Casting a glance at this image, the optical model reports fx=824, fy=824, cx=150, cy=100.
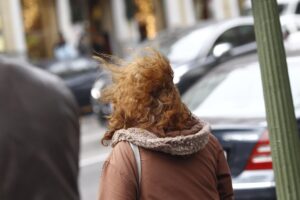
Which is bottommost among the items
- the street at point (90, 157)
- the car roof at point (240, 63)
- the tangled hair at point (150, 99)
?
the street at point (90, 157)

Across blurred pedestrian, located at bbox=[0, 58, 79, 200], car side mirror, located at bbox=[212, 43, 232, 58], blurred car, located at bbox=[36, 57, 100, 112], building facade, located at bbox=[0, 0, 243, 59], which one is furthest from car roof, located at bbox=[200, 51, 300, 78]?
building facade, located at bbox=[0, 0, 243, 59]

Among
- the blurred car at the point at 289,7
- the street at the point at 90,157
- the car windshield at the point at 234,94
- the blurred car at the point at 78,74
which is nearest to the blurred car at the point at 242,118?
the car windshield at the point at 234,94

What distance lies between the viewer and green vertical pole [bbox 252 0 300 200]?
3371 mm

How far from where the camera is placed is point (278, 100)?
337 cm

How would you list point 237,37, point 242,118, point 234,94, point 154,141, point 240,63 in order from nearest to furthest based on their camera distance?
point 154,141
point 242,118
point 234,94
point 240,63
point 237,37

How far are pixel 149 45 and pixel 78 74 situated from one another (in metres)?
15.3

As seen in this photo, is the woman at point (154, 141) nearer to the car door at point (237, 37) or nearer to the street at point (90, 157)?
the street at point (90, 157)

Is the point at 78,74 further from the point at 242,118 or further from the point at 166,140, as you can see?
the point at 166,140

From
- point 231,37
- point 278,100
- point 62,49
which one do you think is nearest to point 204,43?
point 231,37

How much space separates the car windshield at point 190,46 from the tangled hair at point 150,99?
914 cm

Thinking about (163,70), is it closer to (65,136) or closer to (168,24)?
(65,136)

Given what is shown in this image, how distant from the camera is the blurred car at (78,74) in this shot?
18.6 meters

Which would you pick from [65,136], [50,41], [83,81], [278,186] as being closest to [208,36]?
[83,81]

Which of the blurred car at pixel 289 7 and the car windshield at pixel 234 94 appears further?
the blurred car at pixel 289 7
